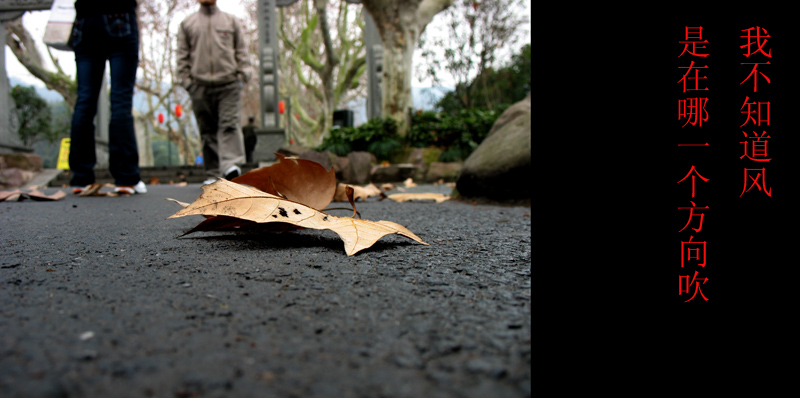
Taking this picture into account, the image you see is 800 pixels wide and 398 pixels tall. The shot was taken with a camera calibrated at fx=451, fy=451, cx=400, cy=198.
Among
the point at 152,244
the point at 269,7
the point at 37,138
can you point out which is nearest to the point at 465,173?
the point at 152,244

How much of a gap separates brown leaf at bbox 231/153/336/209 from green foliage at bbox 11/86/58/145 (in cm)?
1706

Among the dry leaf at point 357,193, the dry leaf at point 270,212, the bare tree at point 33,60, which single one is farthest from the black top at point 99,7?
the bare tree at point 33,60

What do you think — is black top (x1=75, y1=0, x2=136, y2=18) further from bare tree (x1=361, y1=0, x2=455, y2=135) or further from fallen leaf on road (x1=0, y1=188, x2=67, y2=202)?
bare tree (x1=361, y1=0, x2=455, y2=135)

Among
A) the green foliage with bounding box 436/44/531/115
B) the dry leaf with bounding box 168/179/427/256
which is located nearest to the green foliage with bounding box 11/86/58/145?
the green foliage with bounding box 436/44/531/115

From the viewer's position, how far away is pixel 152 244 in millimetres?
1231

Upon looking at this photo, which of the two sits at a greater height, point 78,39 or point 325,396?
point 78,39

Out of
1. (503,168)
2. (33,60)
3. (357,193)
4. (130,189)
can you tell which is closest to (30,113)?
(33,60)

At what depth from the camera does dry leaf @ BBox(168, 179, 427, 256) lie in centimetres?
107

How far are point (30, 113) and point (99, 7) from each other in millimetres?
14731

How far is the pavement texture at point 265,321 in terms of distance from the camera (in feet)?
1.36

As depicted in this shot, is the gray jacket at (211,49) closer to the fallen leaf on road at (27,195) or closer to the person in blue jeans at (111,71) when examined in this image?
the person in blue jeans at (111,71)

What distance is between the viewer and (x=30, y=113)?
14.4 metres
